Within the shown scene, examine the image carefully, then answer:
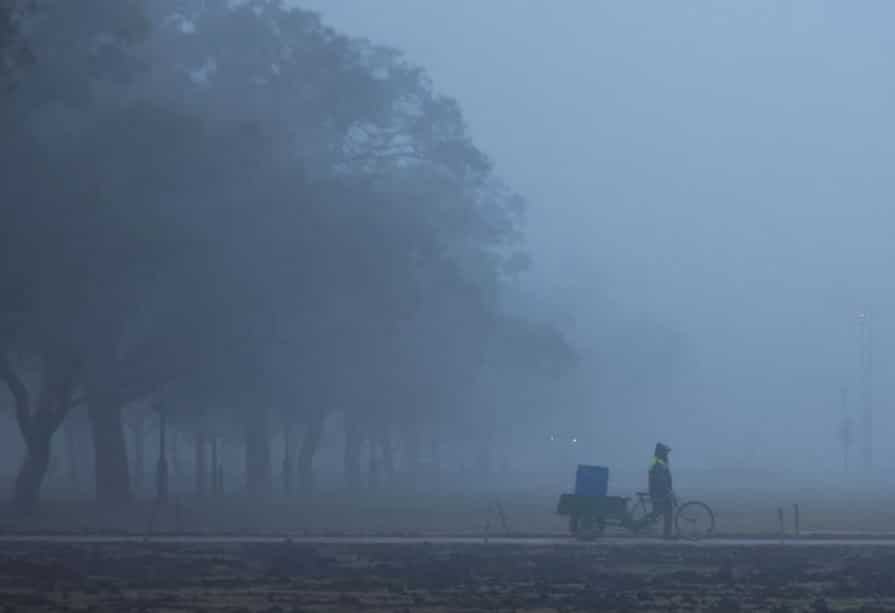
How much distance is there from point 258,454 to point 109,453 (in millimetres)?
14204

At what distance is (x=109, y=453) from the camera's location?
54.7 metres

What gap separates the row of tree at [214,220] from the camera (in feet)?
152

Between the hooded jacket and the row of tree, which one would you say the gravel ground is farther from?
the row of tree

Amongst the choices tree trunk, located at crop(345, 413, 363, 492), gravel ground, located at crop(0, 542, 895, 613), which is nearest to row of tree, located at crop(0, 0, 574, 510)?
tree trunk, located at crop(345, 413, 363, 492)

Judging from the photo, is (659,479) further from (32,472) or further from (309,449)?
(309,449)

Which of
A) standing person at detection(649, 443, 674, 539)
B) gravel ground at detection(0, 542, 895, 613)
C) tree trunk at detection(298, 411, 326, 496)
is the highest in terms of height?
tree trunk at detection(298, 411, 326, 496)

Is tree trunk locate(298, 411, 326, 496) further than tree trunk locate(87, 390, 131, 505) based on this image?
Yes

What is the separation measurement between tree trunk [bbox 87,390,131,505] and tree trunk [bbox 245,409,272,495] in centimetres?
1180

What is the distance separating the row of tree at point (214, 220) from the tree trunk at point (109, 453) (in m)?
0.06

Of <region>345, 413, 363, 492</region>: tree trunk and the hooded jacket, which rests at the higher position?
<region>345, 413, 363, 492</region>: tree trunk

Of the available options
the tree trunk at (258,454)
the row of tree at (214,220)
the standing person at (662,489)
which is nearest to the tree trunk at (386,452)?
the row of tree at (214,220)

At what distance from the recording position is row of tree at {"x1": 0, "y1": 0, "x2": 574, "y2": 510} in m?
46.3

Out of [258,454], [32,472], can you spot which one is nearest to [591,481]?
[32,472]

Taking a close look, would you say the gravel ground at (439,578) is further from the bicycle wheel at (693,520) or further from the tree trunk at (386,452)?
the tree trunk at (386,452)
